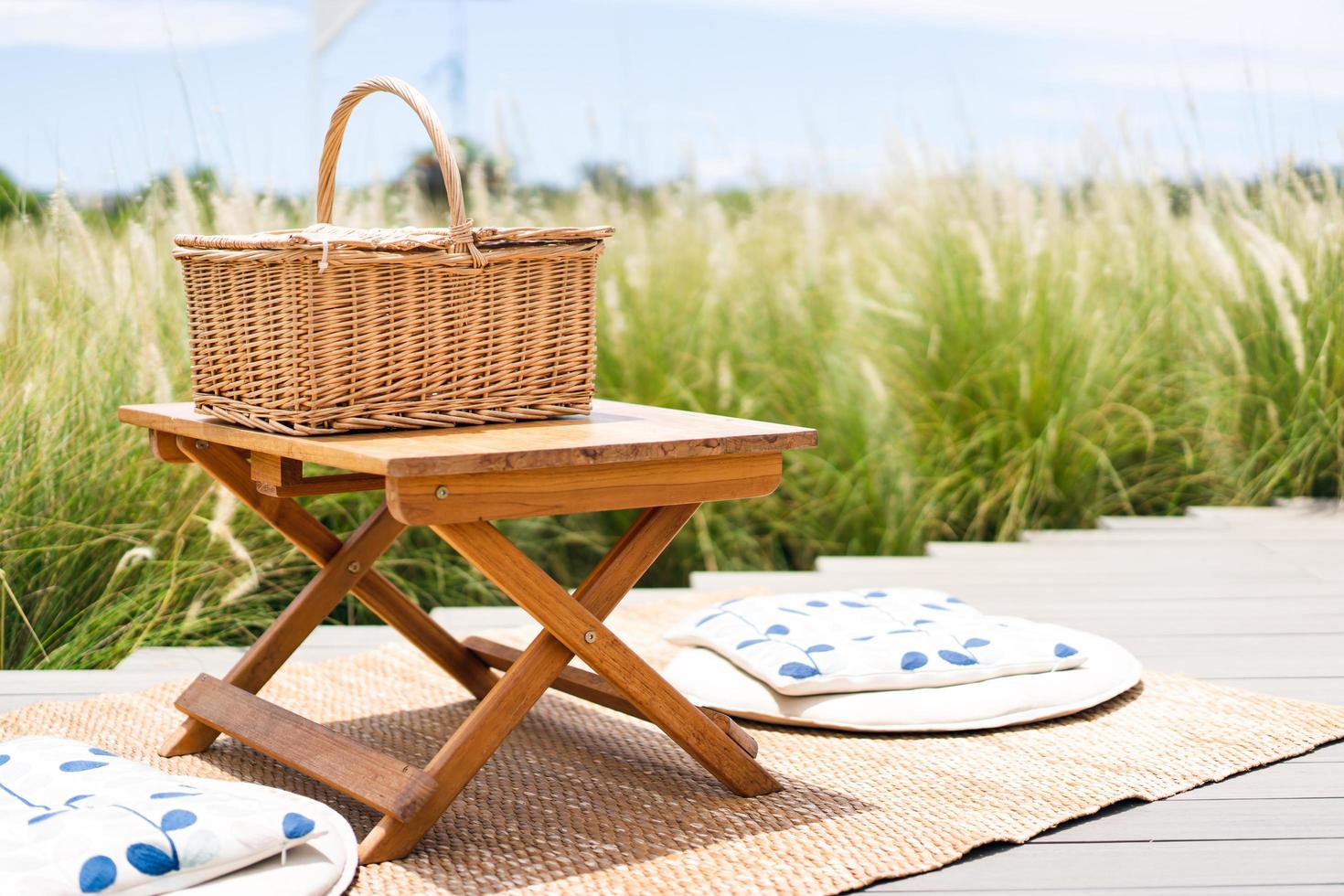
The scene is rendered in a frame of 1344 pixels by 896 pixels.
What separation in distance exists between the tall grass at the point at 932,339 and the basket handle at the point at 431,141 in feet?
3.38

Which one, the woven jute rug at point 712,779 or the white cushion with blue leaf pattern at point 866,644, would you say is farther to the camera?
the white cushion with blue leaf pattern at point 866,644

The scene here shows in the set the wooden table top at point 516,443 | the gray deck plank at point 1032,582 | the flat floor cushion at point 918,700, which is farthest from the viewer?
the gray deck plank at point 1032,582

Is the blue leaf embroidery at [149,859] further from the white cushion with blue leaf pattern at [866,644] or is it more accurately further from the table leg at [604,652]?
the white cushion with blue leaf pattern at [866,644]

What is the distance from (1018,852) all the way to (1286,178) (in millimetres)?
3263

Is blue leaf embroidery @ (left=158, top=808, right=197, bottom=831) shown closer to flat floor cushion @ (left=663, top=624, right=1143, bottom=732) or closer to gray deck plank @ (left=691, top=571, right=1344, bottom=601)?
flat floor cushion @ (left=663, top=624, right=1143, bottom=732)

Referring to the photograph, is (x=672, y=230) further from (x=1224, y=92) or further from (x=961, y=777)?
(x=961, y=777)

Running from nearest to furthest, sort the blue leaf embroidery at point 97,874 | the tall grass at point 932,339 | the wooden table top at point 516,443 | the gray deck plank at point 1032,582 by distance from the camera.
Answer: the blue leaf embroidery at point 97,874 → the wooden table top at point 516,443 → the gray deck plank at point 1032,582 → the tall grass at point 932,339

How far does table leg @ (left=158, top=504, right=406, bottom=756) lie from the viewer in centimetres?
205

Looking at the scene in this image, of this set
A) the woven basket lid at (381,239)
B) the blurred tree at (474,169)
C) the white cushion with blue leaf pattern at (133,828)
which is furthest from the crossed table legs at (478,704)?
the blurred tree at (474,169)

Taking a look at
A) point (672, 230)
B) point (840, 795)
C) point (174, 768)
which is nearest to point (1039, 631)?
point (840, 795)

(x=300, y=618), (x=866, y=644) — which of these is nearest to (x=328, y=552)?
(x=300, y=618)

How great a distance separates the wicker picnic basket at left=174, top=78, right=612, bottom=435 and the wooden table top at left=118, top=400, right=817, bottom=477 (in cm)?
3

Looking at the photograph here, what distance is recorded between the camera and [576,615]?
1.68 m

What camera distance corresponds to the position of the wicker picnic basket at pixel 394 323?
1691 millimetres
